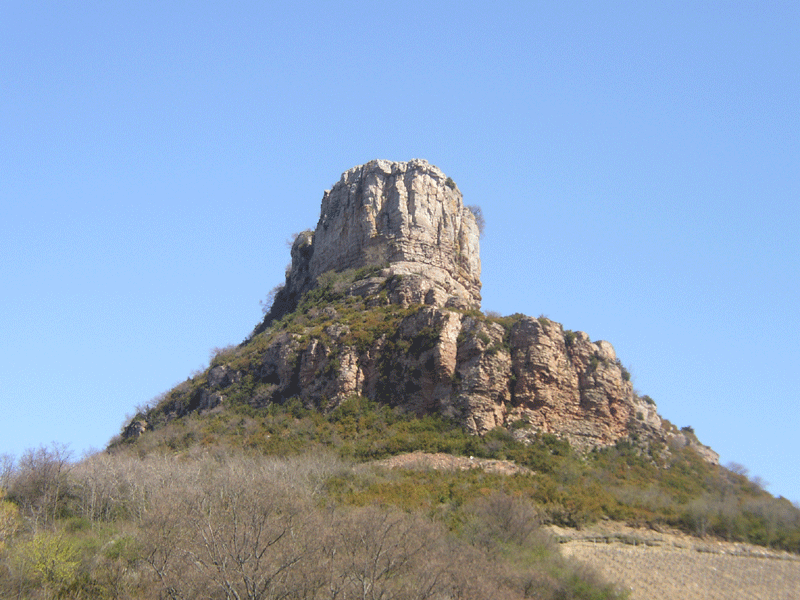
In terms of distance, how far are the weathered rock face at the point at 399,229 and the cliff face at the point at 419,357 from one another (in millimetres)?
107

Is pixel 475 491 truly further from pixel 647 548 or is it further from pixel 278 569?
pixel 278 569

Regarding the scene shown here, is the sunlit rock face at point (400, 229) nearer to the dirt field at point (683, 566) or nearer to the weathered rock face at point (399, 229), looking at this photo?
the weathered rock face at point (399, 229)

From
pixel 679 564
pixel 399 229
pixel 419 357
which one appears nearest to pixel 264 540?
pixel 679 564

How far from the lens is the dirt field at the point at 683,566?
28.6 metres

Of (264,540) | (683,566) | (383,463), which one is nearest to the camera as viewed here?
(264,540)

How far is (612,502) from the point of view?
36.2m

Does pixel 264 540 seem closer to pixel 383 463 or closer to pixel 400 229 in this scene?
pixel 383 463

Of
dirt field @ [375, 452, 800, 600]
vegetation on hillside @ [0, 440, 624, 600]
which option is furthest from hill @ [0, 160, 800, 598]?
dirt field @ [375, 452, 800, 600]

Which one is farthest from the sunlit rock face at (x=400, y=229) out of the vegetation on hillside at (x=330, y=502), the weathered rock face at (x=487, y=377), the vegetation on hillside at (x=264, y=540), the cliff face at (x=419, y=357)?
the vegetation on hillside at (x=264, y=540)

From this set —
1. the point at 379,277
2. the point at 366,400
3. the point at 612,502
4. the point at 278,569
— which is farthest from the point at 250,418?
the point at 278,569

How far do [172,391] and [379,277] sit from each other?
1381 cm

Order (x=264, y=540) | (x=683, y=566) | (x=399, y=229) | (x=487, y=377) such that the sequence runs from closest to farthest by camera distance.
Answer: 1. (x=264, y=540)
2. (x=683, y=566)
3. (x=487, y=377)
4. (x=399, y=229)

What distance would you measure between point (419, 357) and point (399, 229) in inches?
565

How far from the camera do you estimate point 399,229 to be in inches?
2201
